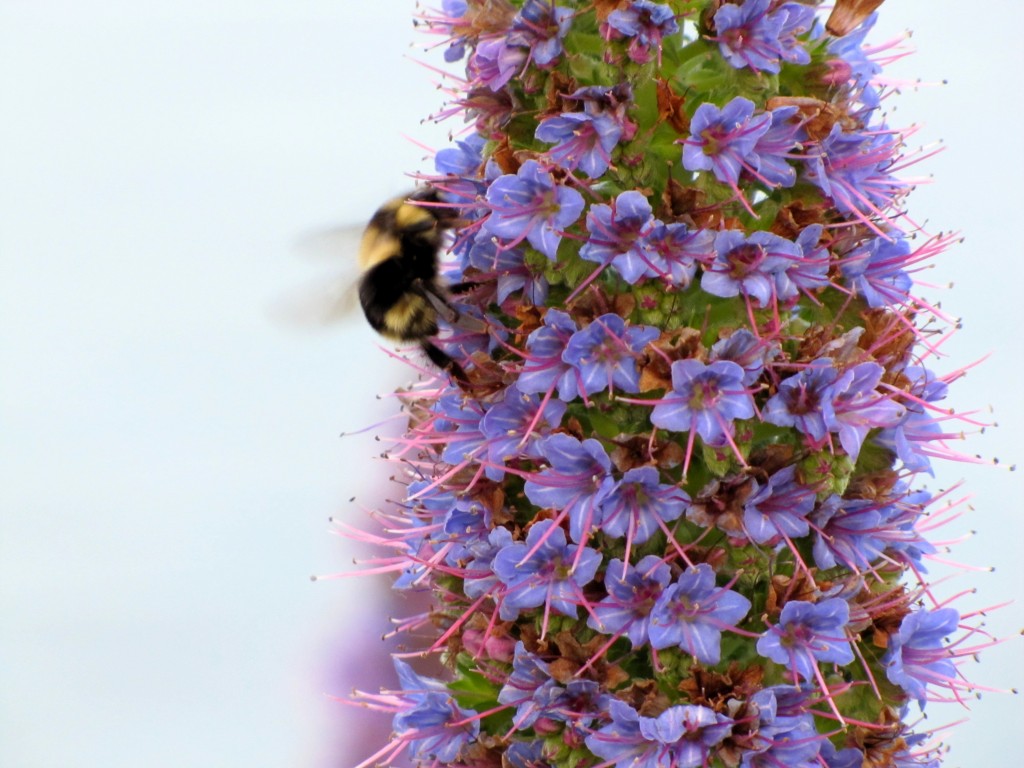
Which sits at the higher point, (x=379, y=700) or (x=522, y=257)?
(x=522, y=257)

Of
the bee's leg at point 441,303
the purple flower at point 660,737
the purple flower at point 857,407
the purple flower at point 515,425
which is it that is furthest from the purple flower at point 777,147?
the purple flower at point 660,737

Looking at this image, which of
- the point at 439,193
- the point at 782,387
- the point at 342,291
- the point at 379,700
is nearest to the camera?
the point at 782,387

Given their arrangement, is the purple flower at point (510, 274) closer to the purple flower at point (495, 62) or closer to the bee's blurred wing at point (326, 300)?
the purple flower at point (495, 62)

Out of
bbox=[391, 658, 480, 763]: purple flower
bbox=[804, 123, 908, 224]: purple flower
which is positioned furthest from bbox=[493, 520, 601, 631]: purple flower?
bbox=[804, 123, 908, 224]: purple flower

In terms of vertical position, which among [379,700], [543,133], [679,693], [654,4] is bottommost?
[379,700]

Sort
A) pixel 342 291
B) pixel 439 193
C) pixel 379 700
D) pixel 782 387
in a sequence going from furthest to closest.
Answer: pixel 342 291 < pixel 439 193 < pixel 379 700 < pixel 782 387

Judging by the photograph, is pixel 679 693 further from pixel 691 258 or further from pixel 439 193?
pixel 439 193

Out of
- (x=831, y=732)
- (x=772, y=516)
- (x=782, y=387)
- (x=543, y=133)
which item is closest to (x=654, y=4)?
(x=543, y=133)

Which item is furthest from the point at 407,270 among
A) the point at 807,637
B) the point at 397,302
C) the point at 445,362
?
the point at 807,637
